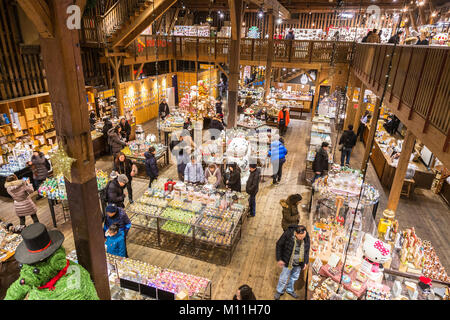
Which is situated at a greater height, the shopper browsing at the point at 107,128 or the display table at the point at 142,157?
the shopper browsing at the point at 107,128

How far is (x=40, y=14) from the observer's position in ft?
8.89

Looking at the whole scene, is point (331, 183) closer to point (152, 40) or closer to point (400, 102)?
point (400, 102)

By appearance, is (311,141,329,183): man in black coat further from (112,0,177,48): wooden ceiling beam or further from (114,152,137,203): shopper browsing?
(112,0,177,48): wooden ceiling beam

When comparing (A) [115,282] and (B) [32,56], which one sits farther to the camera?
(B) [32,56]

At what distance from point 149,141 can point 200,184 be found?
11.1 ft

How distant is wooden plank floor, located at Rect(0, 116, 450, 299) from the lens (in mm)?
5473

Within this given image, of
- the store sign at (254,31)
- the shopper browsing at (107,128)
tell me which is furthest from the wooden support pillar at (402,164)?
the store sign at (254,31)

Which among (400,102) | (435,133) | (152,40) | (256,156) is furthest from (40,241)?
(152,40)

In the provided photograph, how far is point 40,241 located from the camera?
2672mm

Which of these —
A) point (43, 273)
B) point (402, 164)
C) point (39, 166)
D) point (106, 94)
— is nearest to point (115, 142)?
point (39, 166)

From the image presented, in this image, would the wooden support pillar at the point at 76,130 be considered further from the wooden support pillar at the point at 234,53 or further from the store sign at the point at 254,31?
the store sign at the point at 254,31

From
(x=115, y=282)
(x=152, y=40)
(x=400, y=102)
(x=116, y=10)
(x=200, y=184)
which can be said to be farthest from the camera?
(x=152, y=40)

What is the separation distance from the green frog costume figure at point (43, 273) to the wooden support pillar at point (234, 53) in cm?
818

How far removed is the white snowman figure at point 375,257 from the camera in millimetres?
4301
